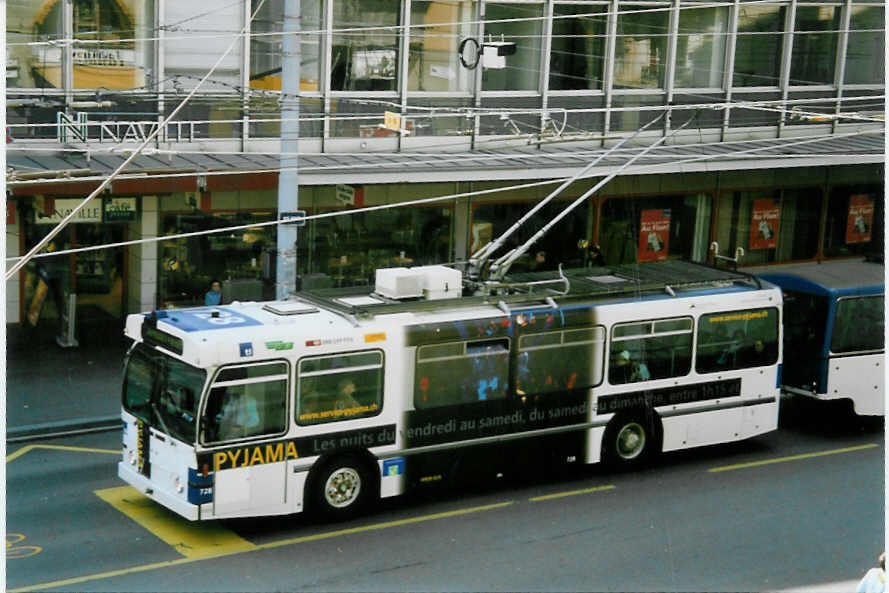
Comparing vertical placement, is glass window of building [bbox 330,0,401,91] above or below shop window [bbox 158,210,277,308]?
above

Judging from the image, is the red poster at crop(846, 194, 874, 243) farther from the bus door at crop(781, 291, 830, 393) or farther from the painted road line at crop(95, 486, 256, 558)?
the painted road line at crop(95, 486, 256, 558)

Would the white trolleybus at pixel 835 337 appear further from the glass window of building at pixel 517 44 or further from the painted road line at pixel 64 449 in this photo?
the painted road line at pixel 64 449

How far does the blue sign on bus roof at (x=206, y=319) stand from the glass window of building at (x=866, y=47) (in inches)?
782

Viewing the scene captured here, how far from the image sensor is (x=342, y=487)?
14492mm

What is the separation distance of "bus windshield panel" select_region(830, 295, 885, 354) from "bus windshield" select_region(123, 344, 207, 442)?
9169mm

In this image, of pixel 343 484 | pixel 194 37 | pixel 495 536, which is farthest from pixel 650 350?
pixel 194 37

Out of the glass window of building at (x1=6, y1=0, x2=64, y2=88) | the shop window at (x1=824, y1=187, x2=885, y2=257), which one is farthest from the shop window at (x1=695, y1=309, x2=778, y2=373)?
the shop window at (x1=824, y1=187, x2=885, y2=257)

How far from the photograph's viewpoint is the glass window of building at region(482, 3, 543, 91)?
25.4m

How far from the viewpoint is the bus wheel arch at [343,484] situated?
46.9ft

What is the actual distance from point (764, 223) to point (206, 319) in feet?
65.2

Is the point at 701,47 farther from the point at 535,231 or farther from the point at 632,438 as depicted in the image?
the point at 632,438

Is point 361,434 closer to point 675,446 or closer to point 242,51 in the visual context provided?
point 675,446

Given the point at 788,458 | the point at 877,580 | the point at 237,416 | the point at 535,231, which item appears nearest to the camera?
the point at 877,580

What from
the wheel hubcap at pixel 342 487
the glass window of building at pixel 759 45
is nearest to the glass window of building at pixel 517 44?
the glass window of building at pixel 759 45
